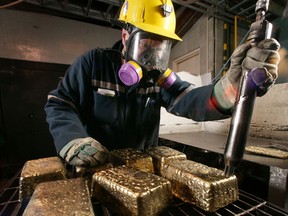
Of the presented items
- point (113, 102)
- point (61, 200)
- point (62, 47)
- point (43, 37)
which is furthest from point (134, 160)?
point (43, 37)

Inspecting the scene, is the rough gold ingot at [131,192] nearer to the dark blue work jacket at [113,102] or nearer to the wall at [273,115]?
the dark blue work jacket at [113,102]

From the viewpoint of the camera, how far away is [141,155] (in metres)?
0.93

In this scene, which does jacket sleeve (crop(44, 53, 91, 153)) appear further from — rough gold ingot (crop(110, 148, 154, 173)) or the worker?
rough gold ingot (crop(110, 148, 154, 173))

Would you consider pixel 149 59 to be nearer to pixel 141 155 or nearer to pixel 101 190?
pixel 141 155

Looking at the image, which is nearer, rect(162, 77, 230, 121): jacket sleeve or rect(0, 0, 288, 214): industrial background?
rect(162, 77, 230, 121): jacket sleeve

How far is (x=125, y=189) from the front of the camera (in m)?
0.60

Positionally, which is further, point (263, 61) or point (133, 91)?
point (133, 91)

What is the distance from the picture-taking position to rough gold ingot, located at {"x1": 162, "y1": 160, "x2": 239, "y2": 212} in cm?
64

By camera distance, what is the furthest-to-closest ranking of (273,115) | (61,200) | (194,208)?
1. (273,115)
2. (194,208)
3. (61,200)

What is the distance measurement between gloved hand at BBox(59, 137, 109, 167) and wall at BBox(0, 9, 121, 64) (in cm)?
349

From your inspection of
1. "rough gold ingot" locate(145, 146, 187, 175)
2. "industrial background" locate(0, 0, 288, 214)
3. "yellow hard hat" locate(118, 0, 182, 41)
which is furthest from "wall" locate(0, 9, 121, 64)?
"rough gold ingot" locate(145, 146, 187, 175)

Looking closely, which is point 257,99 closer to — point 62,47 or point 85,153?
point 85,153

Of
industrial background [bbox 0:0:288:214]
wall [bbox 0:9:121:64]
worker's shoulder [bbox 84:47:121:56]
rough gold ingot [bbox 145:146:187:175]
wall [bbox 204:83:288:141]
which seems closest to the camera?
rough gold ingot [bbox 145:146:187:175]

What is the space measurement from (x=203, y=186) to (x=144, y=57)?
0.83 metres
